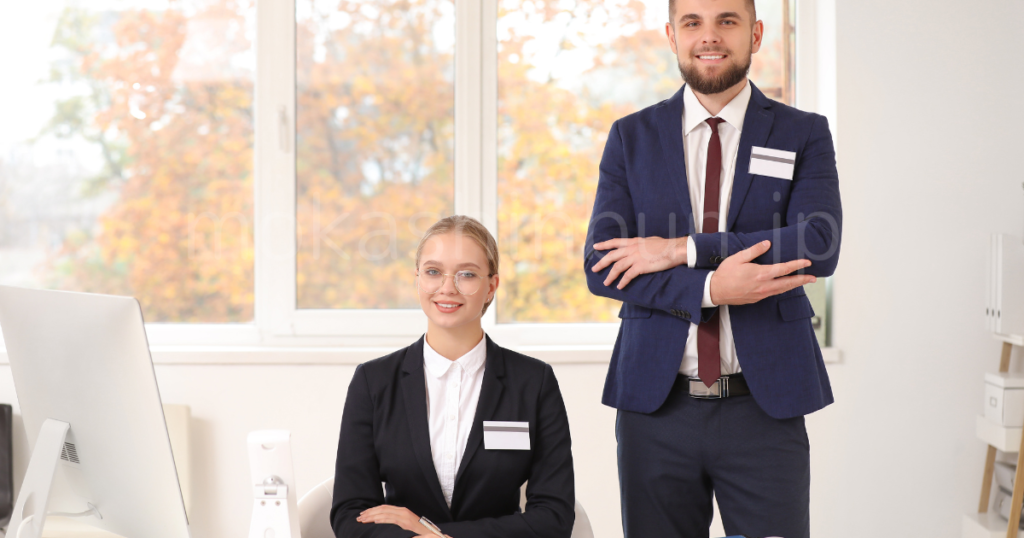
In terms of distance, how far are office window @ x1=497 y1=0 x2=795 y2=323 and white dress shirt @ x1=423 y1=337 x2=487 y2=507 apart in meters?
1.28

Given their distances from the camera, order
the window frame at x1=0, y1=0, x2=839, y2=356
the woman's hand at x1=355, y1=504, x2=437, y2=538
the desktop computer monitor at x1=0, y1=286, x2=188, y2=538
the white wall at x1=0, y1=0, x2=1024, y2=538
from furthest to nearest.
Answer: the window frame at x1=0, y1=0, x2=839, y2=356 < the white wall at x1=0, y1=0, x2=1024, y2=538 < the woman's hand at x1=355, y1=504, x2=437, y2=538 < the desktop computer monitor at x1=0, y1=286, x2=188, y2=538

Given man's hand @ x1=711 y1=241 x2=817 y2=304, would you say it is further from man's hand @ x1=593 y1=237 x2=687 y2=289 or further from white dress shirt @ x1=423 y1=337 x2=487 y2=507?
white dress shirt @ x1=423 y1=337 x2=487 y2=507

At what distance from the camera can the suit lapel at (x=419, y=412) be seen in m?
1.49

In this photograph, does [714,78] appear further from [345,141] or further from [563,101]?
[345,141]

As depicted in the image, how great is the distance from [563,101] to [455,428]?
169cm

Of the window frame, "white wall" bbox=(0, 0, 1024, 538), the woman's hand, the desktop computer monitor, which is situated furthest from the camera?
the window frame

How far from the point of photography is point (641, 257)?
5.03 feet

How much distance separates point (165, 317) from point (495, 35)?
1.74 metres

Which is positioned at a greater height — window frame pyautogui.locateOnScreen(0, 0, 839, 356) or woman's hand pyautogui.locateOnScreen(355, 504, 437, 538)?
window frame pyautogui.locateOnScreen(0, 0, 839, 356)

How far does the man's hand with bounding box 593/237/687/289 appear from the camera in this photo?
152 centimetres

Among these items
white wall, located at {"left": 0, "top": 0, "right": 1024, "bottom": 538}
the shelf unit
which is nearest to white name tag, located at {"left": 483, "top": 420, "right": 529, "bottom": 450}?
white wall, located at {"left": 0, "top": 0, "right": 1024, "bottom": 538}

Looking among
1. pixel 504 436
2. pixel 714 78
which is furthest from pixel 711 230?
pixel 504 436

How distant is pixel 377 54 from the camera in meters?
2.79

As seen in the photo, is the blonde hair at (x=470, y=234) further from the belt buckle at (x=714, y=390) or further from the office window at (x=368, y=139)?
the office window at (x=368, y=139)
